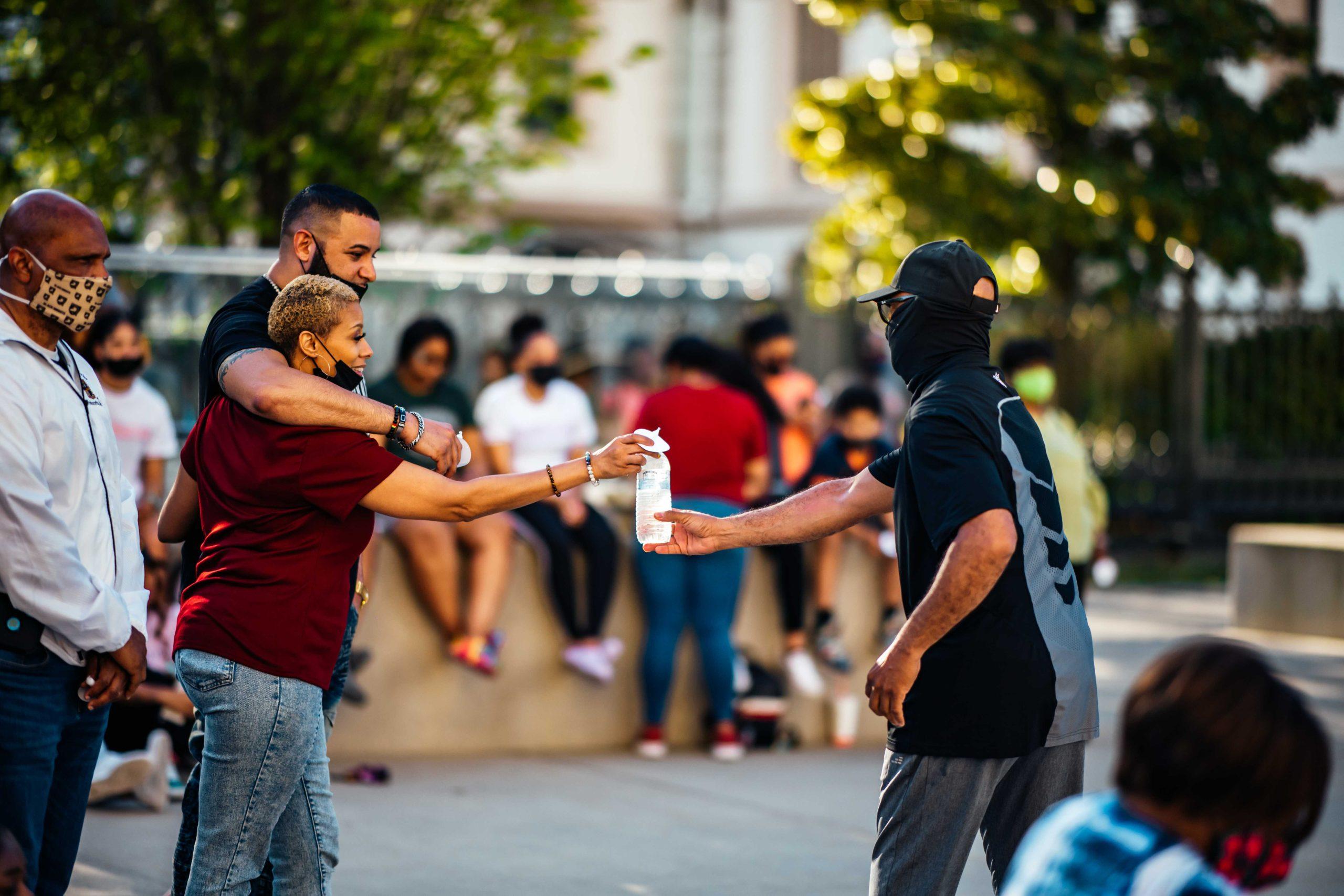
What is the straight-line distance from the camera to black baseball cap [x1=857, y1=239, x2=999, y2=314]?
372 cm

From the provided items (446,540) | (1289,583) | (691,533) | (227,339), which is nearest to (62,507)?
(227,339)

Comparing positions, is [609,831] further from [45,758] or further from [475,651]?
[45,758]

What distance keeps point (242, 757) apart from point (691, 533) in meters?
1.38

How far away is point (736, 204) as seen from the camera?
111 feet

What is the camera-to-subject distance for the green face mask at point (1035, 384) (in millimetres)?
7848

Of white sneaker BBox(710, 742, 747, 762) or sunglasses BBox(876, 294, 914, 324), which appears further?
white sneaker BBox(710, 742, 747, 762)

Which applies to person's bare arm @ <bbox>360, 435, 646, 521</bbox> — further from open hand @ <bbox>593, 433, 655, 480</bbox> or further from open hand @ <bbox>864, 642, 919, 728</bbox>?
open hand @ <bbox>864, 642, 919, 728</bbox>

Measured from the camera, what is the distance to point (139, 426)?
7.26m

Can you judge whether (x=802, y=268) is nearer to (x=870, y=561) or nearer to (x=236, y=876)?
(x=870, y=561)

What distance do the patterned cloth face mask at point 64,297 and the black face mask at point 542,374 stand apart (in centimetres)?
465

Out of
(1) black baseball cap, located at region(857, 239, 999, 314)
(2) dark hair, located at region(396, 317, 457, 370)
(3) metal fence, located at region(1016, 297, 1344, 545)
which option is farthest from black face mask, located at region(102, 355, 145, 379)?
(3) metal fence, located at region(1016, 297, 1344, 545)

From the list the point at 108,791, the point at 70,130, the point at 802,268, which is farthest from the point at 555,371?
the point at 802,268

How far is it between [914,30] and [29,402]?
14076 millimetres

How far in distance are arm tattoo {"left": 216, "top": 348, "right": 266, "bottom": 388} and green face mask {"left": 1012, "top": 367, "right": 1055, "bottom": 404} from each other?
5025mm
